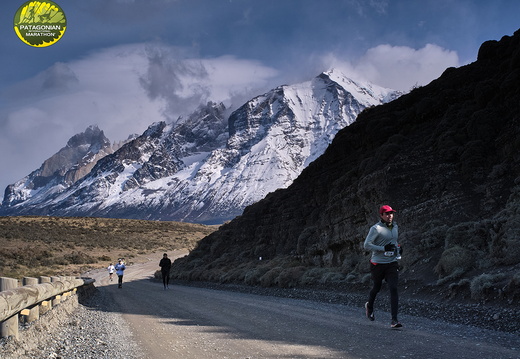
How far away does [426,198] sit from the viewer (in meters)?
18.5

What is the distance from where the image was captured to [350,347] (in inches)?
258

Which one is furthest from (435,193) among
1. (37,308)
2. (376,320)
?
(37,308)

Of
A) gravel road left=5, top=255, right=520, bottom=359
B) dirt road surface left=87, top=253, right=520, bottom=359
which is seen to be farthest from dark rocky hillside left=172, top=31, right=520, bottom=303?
gravel road left=5, top=255, right=520, bottom=359

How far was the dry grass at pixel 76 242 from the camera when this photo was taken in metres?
54.7

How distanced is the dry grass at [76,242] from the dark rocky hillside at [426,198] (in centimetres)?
2833

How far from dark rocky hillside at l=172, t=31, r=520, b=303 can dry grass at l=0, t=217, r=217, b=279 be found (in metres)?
28.3

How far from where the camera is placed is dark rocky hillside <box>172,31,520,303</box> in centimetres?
1275

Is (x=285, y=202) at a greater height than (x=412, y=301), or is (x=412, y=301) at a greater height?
(x=285, y=202)

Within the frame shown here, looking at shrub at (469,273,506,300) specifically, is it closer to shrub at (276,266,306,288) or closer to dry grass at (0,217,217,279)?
shrub at (276,266,306,288)

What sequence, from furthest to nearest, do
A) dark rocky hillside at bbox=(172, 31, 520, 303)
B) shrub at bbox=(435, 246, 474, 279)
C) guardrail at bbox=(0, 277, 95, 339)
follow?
dark rocky hillside at bbox=(172, 31, 520, 303)
shrub at bbox=(435, 246, 474, 279)
guardrail at bbox=(0, 277, 95, 339)

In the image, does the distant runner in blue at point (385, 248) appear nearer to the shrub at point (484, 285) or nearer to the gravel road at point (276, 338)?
the gravel road at point (276, 338)

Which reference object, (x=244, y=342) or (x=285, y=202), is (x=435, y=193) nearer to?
(x=244, y=342)

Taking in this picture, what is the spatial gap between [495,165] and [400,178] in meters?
3.99

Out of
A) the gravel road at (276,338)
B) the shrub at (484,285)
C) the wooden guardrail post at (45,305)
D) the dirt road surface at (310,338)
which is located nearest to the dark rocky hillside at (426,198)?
the shrub at (484,285)
